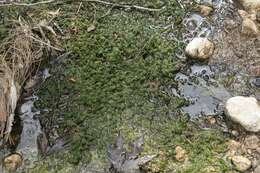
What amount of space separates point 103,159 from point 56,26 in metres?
1.11

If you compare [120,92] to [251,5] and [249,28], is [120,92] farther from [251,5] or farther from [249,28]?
[251,5]

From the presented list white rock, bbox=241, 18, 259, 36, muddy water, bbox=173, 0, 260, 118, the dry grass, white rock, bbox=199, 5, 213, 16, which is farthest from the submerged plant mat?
white rock, bbox=241, 18, 259, 36

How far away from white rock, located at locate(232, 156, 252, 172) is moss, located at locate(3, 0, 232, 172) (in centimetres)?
7

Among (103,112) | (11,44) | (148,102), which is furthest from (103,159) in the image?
(11,44)

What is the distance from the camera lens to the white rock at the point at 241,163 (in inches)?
86.8

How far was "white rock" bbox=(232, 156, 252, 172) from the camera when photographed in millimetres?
2205

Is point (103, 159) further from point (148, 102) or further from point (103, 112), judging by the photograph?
point (148, 102)

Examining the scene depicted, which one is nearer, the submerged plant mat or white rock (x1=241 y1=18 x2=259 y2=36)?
the submerged plant mat

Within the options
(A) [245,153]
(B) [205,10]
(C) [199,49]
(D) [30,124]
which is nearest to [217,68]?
(C) [199,49]

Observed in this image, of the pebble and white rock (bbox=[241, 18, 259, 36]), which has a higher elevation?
white rock (bbox=[241, 18, 259, 36])

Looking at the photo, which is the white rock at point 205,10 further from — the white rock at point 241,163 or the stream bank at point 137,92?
the white rock at point 241,163

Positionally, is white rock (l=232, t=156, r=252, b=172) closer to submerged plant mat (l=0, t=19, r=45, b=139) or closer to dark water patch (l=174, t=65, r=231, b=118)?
dark water patch (l=174, t=65, r=231, b=118)

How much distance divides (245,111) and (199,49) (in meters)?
0.56

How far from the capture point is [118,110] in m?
2.51
